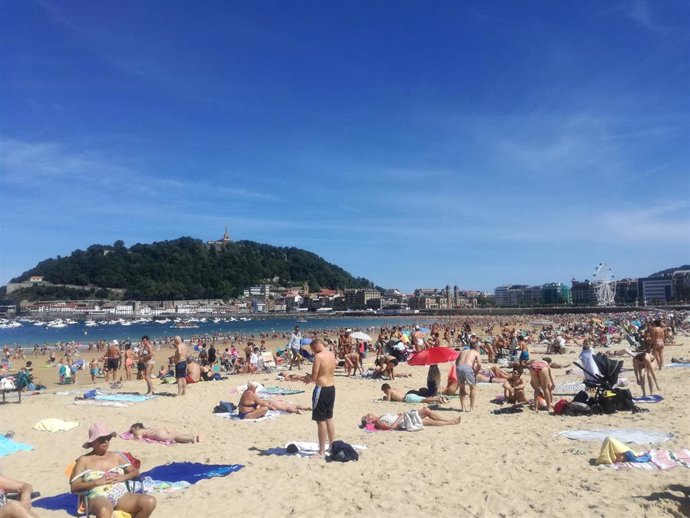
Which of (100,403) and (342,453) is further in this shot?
(100,403)

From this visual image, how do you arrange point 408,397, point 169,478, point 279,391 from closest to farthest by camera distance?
1. point 169,478
2. point 408,397
3. point 279,391

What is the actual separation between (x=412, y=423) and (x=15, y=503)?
16.6 ft

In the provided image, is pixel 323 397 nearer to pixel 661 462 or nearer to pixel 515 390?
pixel 661 462

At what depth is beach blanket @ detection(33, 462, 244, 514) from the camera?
4668mm

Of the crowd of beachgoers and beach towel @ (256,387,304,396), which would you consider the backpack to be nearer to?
the crowd of beachgoers

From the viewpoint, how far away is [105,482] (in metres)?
3.82

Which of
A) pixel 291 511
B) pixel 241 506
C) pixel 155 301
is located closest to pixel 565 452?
pixel 291 511

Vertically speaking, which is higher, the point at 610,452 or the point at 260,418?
the point at 610,452

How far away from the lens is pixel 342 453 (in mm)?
5680

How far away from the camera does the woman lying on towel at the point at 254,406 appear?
27.5ft

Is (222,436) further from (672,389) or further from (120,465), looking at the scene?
(672,389)

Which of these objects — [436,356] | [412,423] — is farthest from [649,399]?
[412,423]

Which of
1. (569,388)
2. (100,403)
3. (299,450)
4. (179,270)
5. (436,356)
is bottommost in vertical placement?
Result: (100,403)

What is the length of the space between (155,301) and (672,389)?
14184 cm
